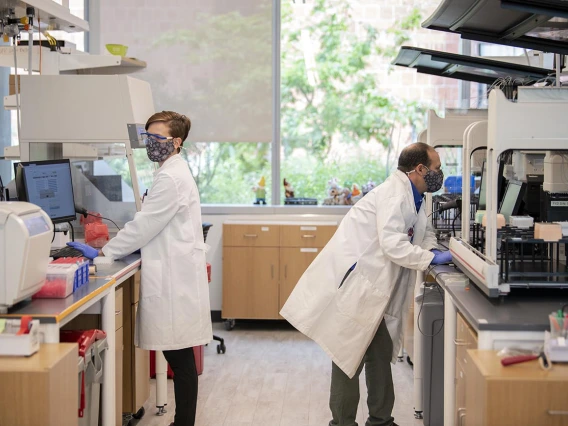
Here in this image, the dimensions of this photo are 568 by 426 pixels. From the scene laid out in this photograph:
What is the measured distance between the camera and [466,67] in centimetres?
421

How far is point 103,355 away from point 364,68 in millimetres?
3910

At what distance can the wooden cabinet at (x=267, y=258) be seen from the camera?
5.95 metres

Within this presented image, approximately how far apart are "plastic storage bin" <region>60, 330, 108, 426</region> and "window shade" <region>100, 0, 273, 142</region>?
11.1 feet

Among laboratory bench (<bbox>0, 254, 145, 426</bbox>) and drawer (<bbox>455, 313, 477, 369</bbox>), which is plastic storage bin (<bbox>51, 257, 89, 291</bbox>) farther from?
drawer (<bbox>455, 313, 477, 369</bbox>)

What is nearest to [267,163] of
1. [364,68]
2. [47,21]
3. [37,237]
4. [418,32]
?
[364,68]

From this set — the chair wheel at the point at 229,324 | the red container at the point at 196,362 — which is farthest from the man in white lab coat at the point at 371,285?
the chair wheel at the point at 229,324

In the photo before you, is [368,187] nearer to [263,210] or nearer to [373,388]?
[263,210]

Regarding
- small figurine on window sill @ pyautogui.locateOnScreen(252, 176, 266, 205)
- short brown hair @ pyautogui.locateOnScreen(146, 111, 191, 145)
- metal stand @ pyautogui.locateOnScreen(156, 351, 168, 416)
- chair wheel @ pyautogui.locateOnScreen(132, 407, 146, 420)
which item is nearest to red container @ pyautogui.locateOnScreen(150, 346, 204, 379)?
metal stand @ pyautogui.locateOnScreen(156, 351, 168, 416)

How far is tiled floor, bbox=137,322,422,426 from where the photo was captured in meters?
4.07

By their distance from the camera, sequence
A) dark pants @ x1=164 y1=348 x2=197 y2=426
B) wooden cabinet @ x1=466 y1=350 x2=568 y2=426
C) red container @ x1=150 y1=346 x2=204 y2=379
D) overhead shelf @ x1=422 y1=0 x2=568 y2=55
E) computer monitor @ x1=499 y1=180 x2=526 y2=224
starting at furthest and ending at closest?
red container @ x1=150 y1=346 x2=204 y2=379
dark pants @ x1=164 y1=348 x2=197 y2=426
computer monitor @ x1=499 y1=180 x2=526 y2=224
overhead shelf @ x1=422 y1=0 x2=568 y2=55
wooden cabinet @ x1=466 y1=350 x2=568 y2=426

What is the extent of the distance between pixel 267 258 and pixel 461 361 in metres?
3.06

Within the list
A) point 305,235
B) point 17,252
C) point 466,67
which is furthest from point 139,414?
point 466,67

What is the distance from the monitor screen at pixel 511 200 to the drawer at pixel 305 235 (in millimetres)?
2424

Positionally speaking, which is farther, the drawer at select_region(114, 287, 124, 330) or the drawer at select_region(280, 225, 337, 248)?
the drawer at select_region(280, 225, 337, 248)
